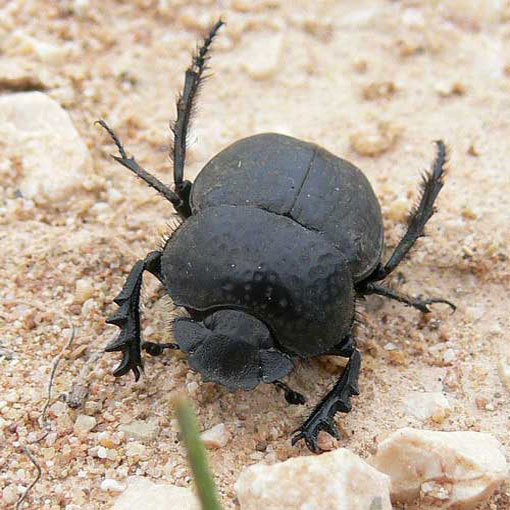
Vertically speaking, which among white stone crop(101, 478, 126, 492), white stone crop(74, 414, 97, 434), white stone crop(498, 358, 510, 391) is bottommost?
white stone crop(101, 478, 126, 492)

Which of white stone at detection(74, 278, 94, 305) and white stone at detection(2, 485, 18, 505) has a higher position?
white stone at detection(74, 278, 94, 305)

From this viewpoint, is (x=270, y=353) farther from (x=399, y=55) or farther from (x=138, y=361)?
(x=399, y=55)

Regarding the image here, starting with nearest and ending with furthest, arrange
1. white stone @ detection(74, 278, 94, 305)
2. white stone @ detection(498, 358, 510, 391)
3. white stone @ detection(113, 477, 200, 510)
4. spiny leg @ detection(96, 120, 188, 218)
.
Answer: white stone @ detection(113, 477, 200, 510) < white stone @ detection(498, 358, 510, 391) < white stone @ detection(74, 278, 94, 305) < spiny leg @ detection(96, 120, 188, 218)

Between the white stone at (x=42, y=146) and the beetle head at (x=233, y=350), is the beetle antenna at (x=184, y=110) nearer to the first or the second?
the white stone at (x=42, y=146)

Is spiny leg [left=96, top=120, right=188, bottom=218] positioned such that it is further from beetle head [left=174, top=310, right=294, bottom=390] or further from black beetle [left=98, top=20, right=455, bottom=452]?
beetle head [left=174, top=310, right=294, bottom=390]

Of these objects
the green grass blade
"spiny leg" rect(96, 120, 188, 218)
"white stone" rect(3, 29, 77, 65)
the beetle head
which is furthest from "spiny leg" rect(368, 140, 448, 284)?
"white stone" rect(3, 29, 77, 65)

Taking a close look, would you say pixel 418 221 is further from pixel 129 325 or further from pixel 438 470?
pixel 129 325

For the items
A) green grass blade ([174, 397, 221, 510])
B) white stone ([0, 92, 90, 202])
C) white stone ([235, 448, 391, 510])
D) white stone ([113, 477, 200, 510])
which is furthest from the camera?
white stone ([0, 92, 90, 202])

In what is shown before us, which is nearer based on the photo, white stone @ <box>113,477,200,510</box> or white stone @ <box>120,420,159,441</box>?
white stone @ <box>113,477,200,510</box>
